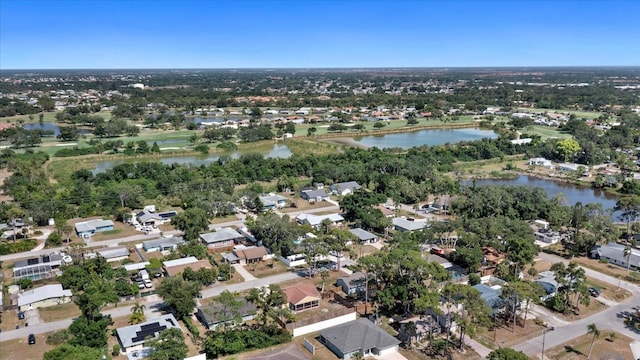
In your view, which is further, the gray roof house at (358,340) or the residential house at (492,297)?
the residential house at (492,297)

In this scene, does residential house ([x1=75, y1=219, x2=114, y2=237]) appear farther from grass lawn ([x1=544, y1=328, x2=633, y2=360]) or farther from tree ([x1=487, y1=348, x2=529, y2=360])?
grass lawn ([x1=544, y1=328, x2=633, y2=360])

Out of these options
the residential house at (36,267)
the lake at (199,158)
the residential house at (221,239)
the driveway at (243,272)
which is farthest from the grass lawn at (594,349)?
the lake at (199,158)

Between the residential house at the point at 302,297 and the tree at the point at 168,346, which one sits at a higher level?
the tree at the point at 168,346

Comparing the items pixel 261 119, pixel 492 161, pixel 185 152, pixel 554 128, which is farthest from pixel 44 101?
pixel 554 128

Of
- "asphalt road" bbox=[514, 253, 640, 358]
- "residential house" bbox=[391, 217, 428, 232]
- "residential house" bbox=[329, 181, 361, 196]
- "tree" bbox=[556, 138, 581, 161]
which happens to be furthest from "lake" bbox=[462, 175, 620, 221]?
"asphalt road" bbox=[514, 253, 640, 358]

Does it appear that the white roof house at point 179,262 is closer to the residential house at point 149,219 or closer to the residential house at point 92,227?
the residential house at point 149,219

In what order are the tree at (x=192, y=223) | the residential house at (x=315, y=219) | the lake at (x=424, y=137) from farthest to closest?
the lake at (x=424, y=137) < the residential house at (x=315, y=219) < the tree at (x=192, y=223)

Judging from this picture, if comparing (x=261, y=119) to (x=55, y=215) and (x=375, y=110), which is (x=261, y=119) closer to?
(x=375, y=110)

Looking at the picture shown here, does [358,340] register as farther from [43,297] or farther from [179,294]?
[43,297]
